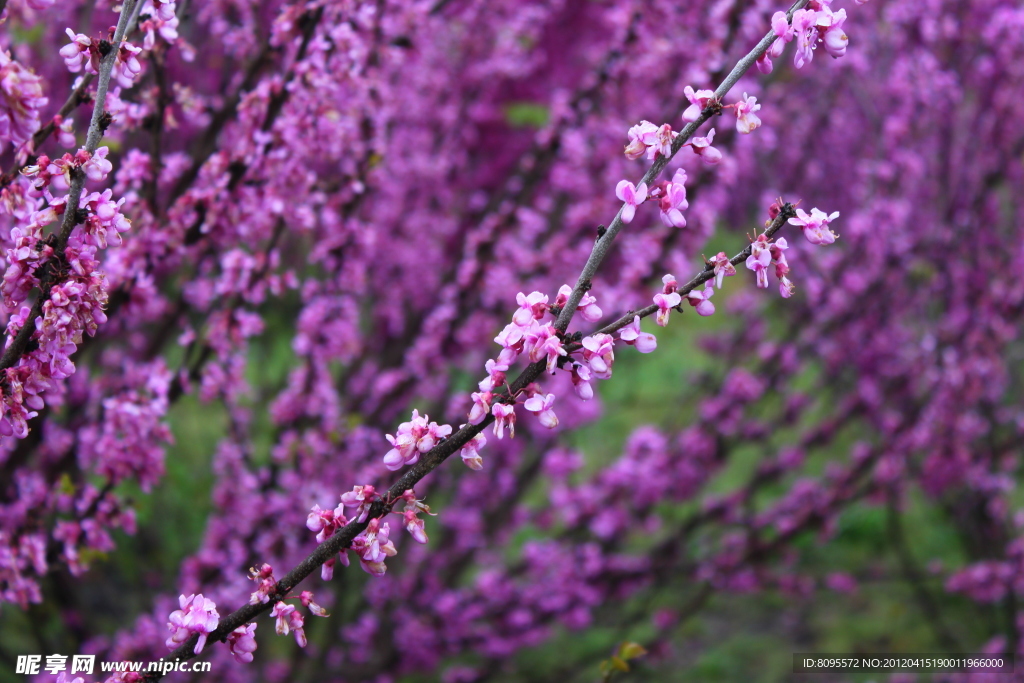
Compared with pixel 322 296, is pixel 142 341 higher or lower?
higher

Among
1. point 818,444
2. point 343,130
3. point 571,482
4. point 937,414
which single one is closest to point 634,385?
point 571,482

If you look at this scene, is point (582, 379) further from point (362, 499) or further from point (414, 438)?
point (362, 499)

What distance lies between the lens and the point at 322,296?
10.6ft

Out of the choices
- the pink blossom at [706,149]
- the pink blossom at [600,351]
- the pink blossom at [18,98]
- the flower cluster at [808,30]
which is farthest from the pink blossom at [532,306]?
the pink blossom at [18,98]

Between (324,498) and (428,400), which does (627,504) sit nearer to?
(428,400)

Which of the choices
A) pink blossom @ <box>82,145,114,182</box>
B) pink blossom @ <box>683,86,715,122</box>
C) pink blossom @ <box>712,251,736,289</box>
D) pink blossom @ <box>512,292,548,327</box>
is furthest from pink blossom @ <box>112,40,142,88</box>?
pink blossom @ <box>712,251,736,289</box>

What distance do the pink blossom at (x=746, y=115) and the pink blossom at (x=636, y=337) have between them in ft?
1.54

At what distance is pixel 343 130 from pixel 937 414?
12.7 feet

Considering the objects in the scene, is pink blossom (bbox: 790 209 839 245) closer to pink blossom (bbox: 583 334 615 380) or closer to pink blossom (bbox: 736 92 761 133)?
pink blossom (bbox: 736 92 761 133)

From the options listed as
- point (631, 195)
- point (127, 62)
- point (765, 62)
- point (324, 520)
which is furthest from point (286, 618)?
point (765, 62)

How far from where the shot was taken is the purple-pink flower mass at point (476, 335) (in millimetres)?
1562

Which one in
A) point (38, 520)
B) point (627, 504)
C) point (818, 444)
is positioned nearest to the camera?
point (38, 520)

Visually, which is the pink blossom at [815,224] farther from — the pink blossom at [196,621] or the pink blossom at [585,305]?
the pink blossom at [196,621]

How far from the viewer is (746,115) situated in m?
1.57
